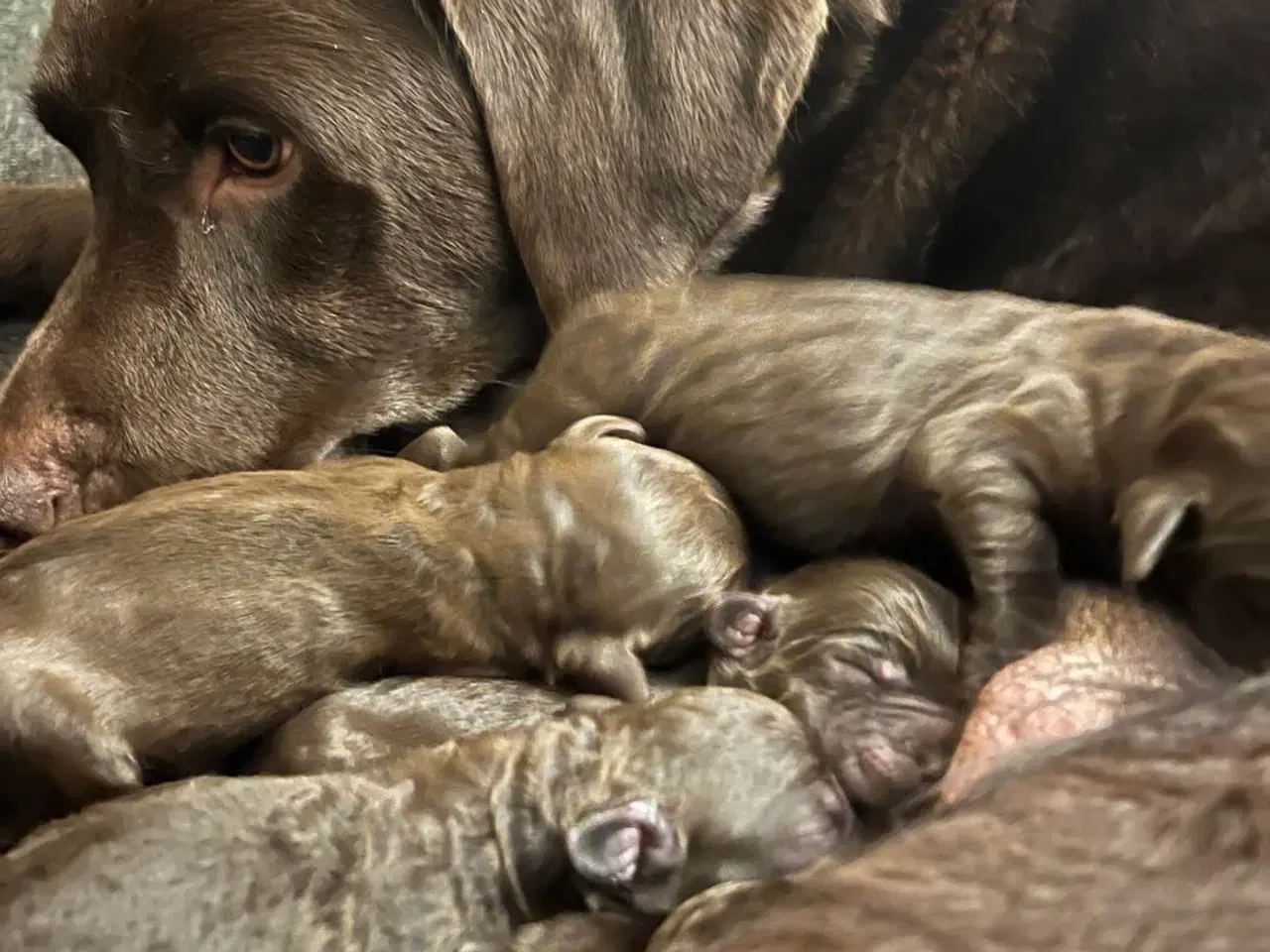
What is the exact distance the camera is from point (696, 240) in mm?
1519

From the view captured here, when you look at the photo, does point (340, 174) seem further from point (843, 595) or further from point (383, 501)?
point (843, 595)

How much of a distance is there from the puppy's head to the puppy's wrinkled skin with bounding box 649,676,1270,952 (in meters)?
0.13

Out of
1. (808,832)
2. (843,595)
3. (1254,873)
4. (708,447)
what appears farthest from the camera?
(708,447)

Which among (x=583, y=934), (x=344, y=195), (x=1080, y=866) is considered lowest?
(x=583, y=934)

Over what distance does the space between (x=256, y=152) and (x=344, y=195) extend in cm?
10

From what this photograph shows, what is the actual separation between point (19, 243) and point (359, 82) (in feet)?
A: 2.78

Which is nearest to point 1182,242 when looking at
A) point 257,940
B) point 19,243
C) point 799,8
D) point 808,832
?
point 799,8

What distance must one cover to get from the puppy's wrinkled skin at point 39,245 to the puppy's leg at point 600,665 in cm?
109

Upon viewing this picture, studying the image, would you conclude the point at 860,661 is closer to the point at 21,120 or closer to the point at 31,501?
the point at 31,501

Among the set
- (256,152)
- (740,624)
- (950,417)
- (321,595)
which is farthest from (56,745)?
(950,417)

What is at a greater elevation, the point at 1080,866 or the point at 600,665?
the point at 1080,866

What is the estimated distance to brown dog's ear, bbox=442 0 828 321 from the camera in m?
1.43

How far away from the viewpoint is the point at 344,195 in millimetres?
1494

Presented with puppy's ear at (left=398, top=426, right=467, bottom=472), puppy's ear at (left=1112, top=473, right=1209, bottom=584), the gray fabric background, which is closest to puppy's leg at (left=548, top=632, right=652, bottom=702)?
puppy's ear at (left=398, top=426, right=467, bottom=472)
